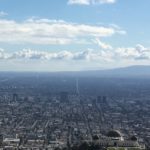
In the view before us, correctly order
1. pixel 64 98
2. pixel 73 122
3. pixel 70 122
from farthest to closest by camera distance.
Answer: pixel 64 98 → pixel 70 122 → pixel 73 122

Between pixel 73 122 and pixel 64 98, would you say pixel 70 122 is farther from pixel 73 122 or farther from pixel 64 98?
pixel 64 98

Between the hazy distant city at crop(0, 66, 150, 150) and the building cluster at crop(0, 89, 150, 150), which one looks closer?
the hazy distant city at crop(0, 66, 150, 150)

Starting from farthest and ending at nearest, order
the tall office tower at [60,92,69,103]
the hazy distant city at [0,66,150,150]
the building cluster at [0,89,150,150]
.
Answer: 1. the tall office tower at [60,92,69,103]
2. the building cluster at [0,89,150,150]
3. the hazy distant city at [0,66,150,150]

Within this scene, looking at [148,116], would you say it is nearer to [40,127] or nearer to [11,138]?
[40,127]

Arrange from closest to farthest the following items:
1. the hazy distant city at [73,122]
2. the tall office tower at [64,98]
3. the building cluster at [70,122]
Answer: the hazy distant city at [73,122] < the building cluster at [70,122] < the tall office tower at [64,98]

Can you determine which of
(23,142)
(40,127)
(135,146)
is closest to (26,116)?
(40,127)

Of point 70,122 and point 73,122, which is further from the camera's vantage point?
point 70,122

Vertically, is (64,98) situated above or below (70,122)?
above

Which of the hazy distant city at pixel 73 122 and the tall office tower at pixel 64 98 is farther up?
the tall office tower at pixel 64 98

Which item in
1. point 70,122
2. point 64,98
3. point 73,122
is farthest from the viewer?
point 64,98

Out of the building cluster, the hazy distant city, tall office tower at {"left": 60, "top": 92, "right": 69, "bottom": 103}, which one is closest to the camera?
the hazy distant city

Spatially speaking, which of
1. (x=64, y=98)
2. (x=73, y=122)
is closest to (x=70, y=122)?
(x=73, y=122)
